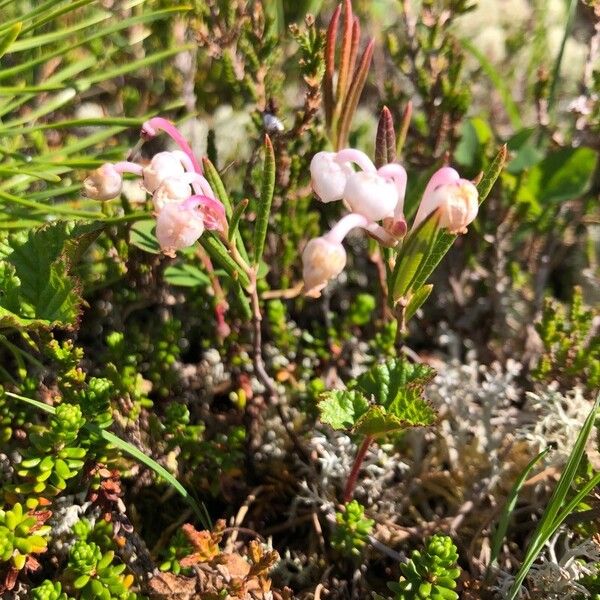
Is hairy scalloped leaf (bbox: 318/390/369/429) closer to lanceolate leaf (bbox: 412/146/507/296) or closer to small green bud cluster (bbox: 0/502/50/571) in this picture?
lanceolate leaf (bbox: 412/146/507/296)

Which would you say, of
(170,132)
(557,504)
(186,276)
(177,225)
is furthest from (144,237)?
(557,504)

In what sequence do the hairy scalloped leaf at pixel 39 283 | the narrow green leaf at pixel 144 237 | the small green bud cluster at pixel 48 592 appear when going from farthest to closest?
the narrow green leaf at pixel 144 237
the hairy scalloped leaf at pixel 39 283
the small green bud cluster at pixel 48 592

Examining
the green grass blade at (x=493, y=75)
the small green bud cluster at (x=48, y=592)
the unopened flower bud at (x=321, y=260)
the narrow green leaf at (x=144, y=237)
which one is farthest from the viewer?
the green grass blade at (x=493, y=75)

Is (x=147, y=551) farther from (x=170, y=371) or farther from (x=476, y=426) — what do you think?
(x=476, y=426)

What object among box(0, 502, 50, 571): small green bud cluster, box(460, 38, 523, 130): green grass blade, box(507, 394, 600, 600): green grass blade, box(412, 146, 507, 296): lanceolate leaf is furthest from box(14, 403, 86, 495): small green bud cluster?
box(460, 38, 523, 130): green grass blade

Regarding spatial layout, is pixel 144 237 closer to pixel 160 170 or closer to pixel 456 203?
pixel 160 170

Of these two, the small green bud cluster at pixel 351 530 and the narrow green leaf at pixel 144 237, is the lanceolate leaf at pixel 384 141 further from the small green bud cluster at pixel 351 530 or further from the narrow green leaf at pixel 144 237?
the small green bud cluster at pixel 351 530

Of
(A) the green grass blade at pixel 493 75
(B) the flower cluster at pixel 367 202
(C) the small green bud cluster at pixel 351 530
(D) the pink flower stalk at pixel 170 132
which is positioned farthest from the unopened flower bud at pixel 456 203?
(A) the green grass blade at pixel 493 75

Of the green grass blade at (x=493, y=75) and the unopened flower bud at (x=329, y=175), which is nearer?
the unopened flower bud at (x=329, y=175)
